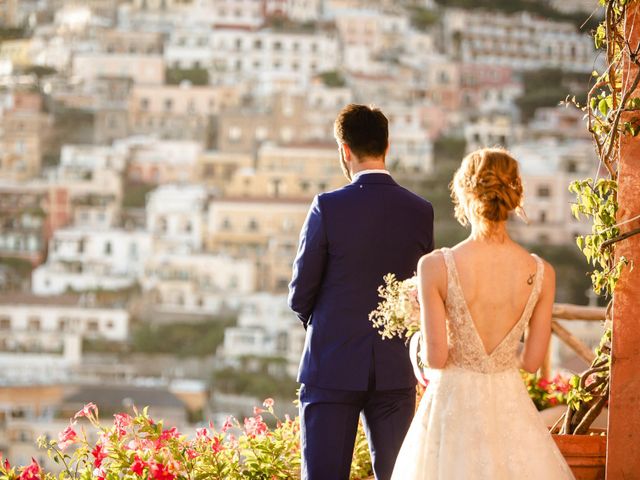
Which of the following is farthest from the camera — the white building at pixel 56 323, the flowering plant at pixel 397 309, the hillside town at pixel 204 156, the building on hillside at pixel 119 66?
the building on hillside at pixel 119 66

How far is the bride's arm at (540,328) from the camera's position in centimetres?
192

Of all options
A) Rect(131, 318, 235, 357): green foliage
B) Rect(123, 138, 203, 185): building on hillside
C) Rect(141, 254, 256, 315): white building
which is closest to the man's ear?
Rect(131, 318, 235, 357): green foliage

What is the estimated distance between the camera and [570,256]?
3853 cm

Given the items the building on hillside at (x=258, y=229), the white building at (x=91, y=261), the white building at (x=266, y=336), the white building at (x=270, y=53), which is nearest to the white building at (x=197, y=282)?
the white building at (x=91, y=261)

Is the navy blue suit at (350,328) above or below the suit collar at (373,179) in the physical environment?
below

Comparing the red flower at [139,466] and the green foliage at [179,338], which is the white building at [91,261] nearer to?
the green foliage at [179,338]

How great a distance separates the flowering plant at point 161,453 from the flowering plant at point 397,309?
1.81ft

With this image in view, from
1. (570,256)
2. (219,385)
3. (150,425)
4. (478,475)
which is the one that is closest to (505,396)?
(478,475)

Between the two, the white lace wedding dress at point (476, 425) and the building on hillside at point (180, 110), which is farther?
the building on hillside at point (180, 110)

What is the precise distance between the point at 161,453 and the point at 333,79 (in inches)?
1815

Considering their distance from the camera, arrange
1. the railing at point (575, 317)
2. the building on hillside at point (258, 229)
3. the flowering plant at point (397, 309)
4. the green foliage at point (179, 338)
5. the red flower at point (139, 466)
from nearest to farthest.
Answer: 1. the flowering plant at point (397, 309)
2. the red flower at point (139, 466)
3. the railing at point (575, 317)
4. the green foliage at point (179, 338)
5. the building on hillside at point (258, 229)

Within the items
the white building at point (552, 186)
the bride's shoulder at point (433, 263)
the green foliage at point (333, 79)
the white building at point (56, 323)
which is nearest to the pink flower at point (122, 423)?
the bride's shoulder at point (433, 263)

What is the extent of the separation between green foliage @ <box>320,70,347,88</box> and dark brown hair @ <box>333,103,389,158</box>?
150 feet

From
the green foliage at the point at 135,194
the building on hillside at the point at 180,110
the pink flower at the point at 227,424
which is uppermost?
the building on hillside at the point at 180,110
